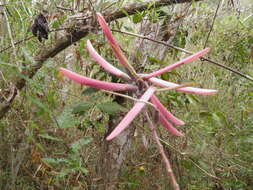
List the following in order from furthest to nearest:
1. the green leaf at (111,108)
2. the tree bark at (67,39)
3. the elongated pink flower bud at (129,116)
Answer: the tree bark at (67,39)
the green leaf at (111,108)
the elongated pink flower bud at (129,116)

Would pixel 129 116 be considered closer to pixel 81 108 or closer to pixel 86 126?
pixel 81 108

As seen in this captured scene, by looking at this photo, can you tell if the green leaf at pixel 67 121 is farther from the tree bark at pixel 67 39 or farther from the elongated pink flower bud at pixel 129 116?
the elongated pink flower bud at pixel 129 116

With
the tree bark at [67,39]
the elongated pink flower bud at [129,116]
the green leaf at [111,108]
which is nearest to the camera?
the elongated pink flower bud at [129,116]

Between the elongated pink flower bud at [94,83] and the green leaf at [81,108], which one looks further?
the green leaf at [81,108]

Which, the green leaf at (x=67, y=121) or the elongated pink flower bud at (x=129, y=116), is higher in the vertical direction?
the elongated pink flower bud at (x=129, y=116)

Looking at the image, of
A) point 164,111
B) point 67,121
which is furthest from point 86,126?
point 164,111

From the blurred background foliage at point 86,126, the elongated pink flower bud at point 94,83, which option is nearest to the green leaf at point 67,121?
the blurred background foliage at point 86,126

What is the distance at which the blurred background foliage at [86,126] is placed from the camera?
89 centimetres

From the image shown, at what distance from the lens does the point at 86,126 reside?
3.91 feet

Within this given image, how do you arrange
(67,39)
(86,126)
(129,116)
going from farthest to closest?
(86,126) < (67,39) < (129,116)

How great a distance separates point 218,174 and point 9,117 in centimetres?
112

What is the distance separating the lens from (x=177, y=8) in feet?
3.78

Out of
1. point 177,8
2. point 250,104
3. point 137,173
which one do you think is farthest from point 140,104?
point 250,104

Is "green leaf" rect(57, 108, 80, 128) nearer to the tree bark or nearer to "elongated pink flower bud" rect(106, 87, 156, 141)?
the tree bark
